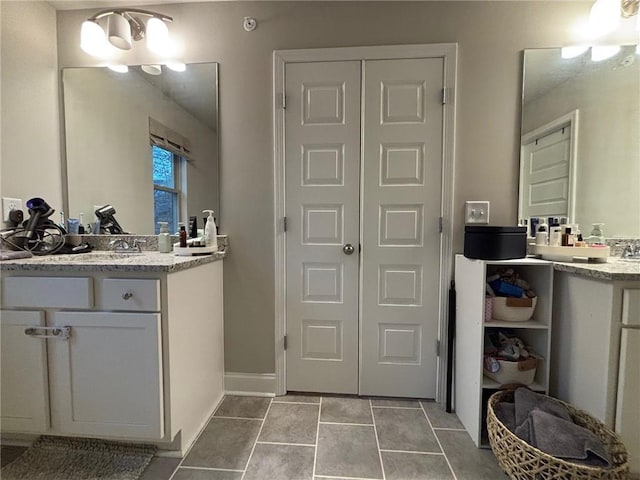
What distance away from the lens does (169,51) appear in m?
1.77

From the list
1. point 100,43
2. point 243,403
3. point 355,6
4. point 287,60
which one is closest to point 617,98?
point 355,6

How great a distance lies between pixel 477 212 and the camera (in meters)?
1.68

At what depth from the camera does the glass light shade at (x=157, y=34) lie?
165 centimetres

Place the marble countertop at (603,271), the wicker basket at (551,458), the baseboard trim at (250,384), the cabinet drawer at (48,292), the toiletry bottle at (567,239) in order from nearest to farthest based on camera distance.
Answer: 1. the wicker basket at (551,458)
2. the marble countertop at (603,271)
3. the cabinet drawer at (48,292)
4. the toiletry bottle at (567,239)
5. the baseboard trim at (250,384)

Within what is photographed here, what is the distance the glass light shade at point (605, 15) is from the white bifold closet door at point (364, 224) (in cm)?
78

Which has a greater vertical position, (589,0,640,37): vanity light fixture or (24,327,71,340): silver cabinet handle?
(589,0,640,37): vanity light fixture

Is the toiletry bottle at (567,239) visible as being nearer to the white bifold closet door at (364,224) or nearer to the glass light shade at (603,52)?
the white bifold closet door at (364,224)

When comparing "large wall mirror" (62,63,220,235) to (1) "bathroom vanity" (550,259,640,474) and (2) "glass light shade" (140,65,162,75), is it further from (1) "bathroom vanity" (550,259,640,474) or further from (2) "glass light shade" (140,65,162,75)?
(1) "bathroom vanity" (550,259,640,474)

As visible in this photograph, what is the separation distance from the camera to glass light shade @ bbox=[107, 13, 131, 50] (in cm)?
159

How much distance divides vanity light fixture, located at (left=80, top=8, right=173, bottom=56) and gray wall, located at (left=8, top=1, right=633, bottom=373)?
4.2 inches

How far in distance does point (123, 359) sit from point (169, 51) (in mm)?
1721

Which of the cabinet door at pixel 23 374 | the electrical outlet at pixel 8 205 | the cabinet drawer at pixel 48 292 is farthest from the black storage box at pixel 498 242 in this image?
the electrical outlet at pixel 8 205

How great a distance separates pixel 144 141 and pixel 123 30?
0.57 metres

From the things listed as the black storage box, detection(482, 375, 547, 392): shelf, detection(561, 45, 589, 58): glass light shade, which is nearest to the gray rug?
detection(482, 375, 547, 392): shelf
